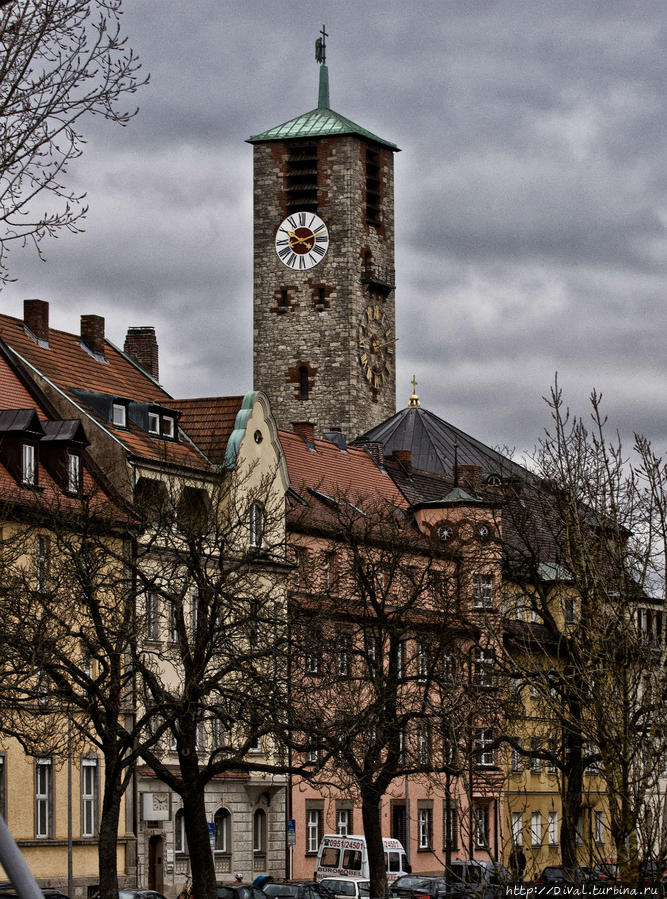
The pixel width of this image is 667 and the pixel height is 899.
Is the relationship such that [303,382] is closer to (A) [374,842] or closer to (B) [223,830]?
(B) [223,830]

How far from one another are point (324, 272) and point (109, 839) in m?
79.4

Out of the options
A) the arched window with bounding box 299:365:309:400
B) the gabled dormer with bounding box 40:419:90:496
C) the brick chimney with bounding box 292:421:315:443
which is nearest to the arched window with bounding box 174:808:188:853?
the gabled dormer with bounding box 40:419:90:496

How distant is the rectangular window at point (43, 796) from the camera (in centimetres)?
4878

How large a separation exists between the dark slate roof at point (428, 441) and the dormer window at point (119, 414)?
32.5m

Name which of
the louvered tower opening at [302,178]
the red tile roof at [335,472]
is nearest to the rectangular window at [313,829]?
the red tile roof at [335,472]

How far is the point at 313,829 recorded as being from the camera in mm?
62375

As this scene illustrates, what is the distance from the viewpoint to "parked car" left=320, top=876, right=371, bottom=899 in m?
49.7

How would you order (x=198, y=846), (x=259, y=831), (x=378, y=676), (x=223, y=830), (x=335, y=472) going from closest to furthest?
(x=198, y=846)
(x=378, y=676)
(x=223, y=830)
(x=259, y=831)
(x=335, y=472)

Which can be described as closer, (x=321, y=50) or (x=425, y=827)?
(x=425, y=827)

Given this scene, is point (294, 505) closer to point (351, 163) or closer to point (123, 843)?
point (123, 843)

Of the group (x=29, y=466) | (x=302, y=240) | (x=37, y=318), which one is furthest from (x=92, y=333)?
(x=302, y=240)

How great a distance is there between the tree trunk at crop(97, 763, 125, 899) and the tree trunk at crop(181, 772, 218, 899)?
1604mm

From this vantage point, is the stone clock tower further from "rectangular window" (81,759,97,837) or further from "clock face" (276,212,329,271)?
"rectangular window" (81,759,97,837)

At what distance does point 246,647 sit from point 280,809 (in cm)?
1295
